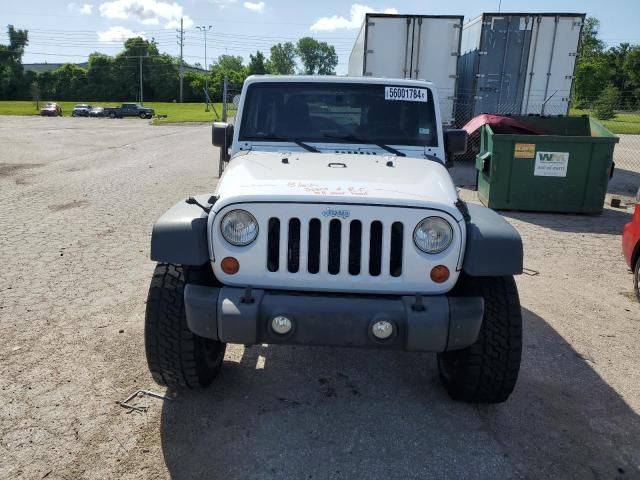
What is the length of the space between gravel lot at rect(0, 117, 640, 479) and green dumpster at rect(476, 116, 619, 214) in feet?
10.3

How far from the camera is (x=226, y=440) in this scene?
2836 millimetres

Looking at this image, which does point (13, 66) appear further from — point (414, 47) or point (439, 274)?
point (439, 274)

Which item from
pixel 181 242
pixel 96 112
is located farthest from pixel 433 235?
pixel 96 112

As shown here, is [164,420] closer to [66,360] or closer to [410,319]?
[66,360]

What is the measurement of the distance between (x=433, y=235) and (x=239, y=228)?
3.22 feet

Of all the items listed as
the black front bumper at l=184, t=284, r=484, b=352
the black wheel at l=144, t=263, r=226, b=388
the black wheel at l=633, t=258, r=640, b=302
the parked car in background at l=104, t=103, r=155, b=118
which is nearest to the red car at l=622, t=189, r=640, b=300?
the black wheel at l=633, t=258, r=640, b=302

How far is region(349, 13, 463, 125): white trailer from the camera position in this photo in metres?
12.1

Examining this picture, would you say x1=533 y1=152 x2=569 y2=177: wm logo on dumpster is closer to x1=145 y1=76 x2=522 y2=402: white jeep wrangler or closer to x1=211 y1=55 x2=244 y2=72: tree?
x1=145 y1=76 x2=522 y2=402: white jeep wrangler

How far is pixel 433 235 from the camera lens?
2693mm

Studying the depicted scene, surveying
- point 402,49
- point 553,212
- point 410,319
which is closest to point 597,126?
point 553,212

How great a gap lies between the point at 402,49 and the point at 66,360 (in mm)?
10636

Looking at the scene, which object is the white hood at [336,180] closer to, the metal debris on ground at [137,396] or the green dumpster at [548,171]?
the metal debris on ground at [137,396]

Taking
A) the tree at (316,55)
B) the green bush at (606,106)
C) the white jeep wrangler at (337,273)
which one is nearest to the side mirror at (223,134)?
the white jeep wrangler at (337,273)

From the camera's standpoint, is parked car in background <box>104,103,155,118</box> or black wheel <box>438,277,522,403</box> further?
parked car in background <box>104,103,155,118</box>
